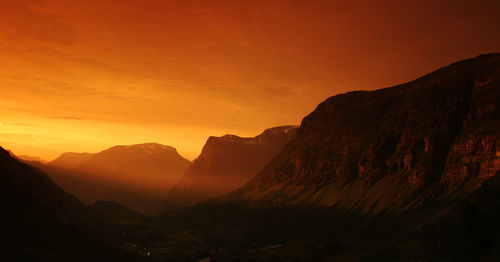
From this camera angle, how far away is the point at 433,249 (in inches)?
6826

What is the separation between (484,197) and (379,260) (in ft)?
183

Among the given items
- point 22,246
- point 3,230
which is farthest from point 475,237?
point 3,230

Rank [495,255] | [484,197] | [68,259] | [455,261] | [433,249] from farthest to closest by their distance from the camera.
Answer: [68,259], [484,197], [433,249], [455,261], [495,255]

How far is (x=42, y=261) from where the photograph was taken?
181 meters

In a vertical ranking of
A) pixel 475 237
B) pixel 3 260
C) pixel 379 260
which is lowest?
pixel 379 260

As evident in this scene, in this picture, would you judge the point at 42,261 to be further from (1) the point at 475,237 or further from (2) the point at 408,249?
(1) the point at 475,237

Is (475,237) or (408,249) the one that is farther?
(408,249)

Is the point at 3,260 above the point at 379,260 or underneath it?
above

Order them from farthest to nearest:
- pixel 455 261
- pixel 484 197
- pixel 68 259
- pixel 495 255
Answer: pixel 68 259
pixel 484 197
pixel 455 261
pixel 495 255

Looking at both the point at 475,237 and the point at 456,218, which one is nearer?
the point at 475,237

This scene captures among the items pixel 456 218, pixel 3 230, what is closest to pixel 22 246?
pixel 3 230

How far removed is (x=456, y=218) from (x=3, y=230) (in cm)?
21042

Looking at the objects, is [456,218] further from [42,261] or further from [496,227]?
[42,261]

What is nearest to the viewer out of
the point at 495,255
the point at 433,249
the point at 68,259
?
the point at 495,255
